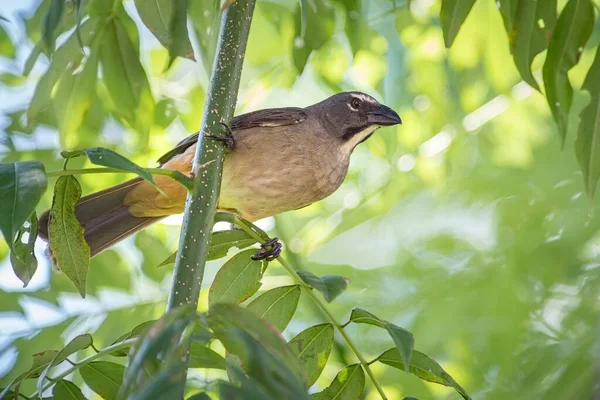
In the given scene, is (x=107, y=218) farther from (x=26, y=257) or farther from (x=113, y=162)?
(x=113, y=162)

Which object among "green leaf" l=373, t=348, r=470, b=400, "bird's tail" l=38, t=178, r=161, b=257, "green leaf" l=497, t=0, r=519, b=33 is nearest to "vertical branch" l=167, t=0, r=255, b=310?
"green leaf" l=373, t=348, r=470, b=400

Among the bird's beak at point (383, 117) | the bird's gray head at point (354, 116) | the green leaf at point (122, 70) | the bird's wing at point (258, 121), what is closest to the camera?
the green leaf at point (122, 70)

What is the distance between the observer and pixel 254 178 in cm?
371

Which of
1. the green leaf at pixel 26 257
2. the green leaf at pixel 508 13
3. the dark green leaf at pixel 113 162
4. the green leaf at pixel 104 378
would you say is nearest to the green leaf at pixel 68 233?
the green leaf at pixel 26 257

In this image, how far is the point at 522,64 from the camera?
8.27 feet

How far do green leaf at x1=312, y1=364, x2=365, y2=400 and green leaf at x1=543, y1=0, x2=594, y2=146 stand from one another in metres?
0.94

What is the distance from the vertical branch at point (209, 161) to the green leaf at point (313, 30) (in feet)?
3.17

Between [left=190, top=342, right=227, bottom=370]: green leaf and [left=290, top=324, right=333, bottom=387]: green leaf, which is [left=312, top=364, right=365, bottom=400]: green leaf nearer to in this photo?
[left=290, top=324, right=333, bottom=387]: green leaf

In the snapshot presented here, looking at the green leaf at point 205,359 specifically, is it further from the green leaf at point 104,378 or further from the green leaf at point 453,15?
the green leaf at point 453,15

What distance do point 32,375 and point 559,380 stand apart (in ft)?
7.46

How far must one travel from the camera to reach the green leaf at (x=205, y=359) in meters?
1.59

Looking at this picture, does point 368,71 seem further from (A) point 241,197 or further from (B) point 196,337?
(B) point 196,337

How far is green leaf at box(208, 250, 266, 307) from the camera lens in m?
2.27

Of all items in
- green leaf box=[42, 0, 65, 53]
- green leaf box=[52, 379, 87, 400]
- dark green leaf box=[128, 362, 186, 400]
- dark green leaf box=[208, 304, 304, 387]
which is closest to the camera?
dark green leaf box=[128, 362, 186, 400]
